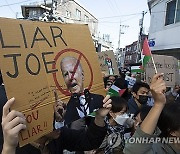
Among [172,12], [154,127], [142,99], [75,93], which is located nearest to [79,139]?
[75,93]

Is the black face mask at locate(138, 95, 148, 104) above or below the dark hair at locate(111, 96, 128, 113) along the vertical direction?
below

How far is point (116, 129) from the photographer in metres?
2.61

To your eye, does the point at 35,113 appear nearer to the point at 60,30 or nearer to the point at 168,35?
the point at 60,30

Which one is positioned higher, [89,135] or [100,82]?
[100,82]

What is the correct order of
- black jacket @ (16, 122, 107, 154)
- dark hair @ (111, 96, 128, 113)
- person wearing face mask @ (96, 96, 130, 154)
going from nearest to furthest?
black jacket @ (16, 122, 107, 154)
person wearing face mask @ (96, 96, 130, 154)
dark hair @ (111, 96, 128, 113)

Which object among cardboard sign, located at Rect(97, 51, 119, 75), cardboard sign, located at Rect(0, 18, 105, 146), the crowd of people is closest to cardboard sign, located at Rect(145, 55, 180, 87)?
the crowd of people

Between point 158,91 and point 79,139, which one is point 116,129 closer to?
point 79,139

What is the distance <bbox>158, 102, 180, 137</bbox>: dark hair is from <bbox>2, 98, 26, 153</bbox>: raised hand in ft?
3.25

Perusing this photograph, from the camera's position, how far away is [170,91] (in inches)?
217

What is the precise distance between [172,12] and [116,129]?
1043 centimetres

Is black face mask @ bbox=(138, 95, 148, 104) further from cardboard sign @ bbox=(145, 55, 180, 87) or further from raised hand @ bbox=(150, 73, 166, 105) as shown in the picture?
raised hand @ bbox=(150, 73, 166, 105)

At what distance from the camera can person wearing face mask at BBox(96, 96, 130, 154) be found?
7.95 feet

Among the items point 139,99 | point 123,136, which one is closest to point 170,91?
point 139,99

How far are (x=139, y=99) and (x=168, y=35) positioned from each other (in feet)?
28.7
